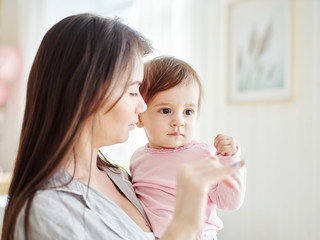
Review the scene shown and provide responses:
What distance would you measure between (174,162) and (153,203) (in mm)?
167

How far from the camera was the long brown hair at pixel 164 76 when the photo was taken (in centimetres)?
131

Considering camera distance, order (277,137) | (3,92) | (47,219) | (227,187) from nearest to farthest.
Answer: (47,219) < (227,187) < (277,137) < (3,92)

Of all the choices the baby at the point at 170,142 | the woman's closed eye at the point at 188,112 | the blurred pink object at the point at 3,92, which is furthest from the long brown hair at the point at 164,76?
the blurred pink object at the point at 3,92

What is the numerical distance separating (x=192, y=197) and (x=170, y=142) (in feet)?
1.89

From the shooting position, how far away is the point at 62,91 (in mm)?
984

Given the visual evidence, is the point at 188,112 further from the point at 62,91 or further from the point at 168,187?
the point at 62,91

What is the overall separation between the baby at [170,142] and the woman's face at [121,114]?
0.68ft

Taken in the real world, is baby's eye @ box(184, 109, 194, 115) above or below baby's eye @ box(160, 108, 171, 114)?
below

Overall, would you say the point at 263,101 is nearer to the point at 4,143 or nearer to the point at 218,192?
the point at 218,192

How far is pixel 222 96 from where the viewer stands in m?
3.35

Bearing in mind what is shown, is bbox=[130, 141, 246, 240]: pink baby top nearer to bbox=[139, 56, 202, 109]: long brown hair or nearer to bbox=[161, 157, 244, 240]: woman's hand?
bbox=[139, 56, 202, 109]: long brown hair

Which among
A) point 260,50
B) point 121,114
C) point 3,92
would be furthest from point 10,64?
point 121,114

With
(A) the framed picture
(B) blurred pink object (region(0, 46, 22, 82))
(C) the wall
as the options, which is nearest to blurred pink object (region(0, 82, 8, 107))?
(B) blurred pink object (region(0, 46, 22, 82))

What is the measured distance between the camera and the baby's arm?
1193 mm
